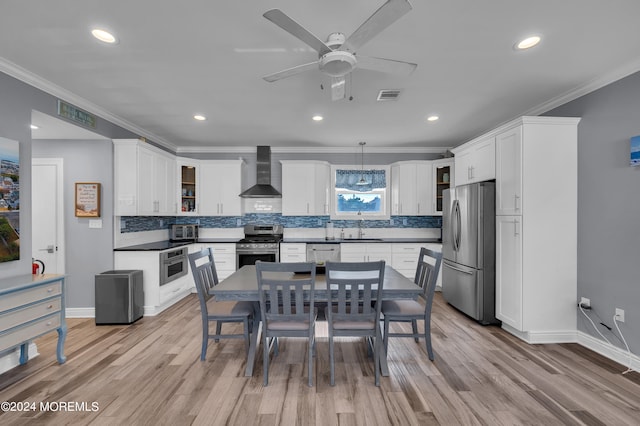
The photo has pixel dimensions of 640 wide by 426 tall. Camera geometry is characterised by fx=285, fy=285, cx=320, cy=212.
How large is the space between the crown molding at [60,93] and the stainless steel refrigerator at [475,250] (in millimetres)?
4915

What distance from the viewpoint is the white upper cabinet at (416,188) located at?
17.9 ft

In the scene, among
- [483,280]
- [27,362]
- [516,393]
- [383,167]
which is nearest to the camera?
[516,393]

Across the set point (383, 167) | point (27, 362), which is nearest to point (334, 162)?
point (383, 167)

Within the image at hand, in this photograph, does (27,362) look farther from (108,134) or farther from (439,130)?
(439,130)

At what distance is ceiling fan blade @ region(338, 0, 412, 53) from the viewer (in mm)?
1419

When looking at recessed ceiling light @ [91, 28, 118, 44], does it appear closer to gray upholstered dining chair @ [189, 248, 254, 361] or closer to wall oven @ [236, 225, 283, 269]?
gray upholstered dining chair @ [189, 248, 254, 361]

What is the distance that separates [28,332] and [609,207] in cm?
545

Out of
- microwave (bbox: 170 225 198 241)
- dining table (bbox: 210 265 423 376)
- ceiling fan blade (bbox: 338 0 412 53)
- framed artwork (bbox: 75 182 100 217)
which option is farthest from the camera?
microwave (bbox: 170 225 198 241)

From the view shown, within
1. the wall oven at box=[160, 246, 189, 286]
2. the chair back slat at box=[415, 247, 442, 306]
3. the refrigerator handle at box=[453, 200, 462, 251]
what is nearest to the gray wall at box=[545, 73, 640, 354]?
the refrigerator handle at box=[453, 200, 462, 251]

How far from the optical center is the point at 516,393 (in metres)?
2.26

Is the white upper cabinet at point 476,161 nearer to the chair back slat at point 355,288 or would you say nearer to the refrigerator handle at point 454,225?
the refrigerator handle at point 454,225

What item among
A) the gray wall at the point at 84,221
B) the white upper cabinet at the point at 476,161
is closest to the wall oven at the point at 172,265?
the gray wall at the point at 84,221

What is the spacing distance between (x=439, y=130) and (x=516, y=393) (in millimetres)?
3665

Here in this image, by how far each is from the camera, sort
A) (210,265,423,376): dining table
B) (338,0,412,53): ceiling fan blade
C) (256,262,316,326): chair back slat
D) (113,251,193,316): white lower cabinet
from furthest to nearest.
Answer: (113,251,193,316): white lower cabinet → (210,265,423,376): dining table → (256,262,316,326): chair back slat → (338,0,412,53): ceiling fan blade
